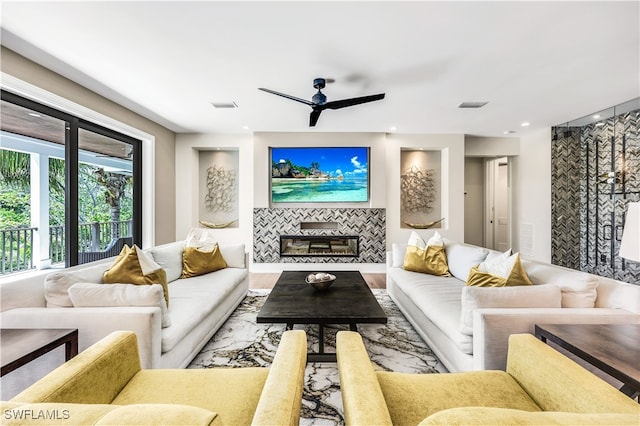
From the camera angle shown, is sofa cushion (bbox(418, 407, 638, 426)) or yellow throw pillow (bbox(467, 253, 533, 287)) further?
yellow throw pillow (bbox(467, 253, 533, 287))

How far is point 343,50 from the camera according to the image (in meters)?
2.38

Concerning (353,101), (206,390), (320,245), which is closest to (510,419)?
(206,390)

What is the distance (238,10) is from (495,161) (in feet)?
20.1

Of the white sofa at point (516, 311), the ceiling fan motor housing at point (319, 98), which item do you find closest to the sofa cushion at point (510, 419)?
the white sofa at point (516, 311)

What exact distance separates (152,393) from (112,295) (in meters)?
0.86

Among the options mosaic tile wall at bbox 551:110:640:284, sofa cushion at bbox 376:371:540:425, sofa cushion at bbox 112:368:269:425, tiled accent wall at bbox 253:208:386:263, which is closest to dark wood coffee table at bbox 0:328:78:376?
sofa cushion at bbox 112:368:269:425

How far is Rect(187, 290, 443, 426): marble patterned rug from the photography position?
5.35ft

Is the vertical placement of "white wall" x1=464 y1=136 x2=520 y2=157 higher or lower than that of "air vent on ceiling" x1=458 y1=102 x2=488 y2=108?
lower

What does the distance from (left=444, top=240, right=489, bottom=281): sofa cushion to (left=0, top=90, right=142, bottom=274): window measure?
429cm

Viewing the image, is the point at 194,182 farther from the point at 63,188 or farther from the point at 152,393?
the point at 152,393

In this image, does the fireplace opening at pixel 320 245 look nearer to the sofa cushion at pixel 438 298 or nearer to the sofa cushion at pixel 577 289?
the sofa cushion at pixel 438 298

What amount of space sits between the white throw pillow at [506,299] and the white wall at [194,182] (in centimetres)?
426

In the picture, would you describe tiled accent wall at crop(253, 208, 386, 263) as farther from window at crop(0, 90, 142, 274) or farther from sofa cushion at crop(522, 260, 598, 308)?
sofa cushion at crop(522, 260, 598, 308)

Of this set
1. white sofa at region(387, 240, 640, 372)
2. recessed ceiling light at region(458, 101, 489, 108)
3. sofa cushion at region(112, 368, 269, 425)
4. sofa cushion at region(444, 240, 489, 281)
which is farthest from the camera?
recessed ceiling light at region(458, 101, 489, 108)
